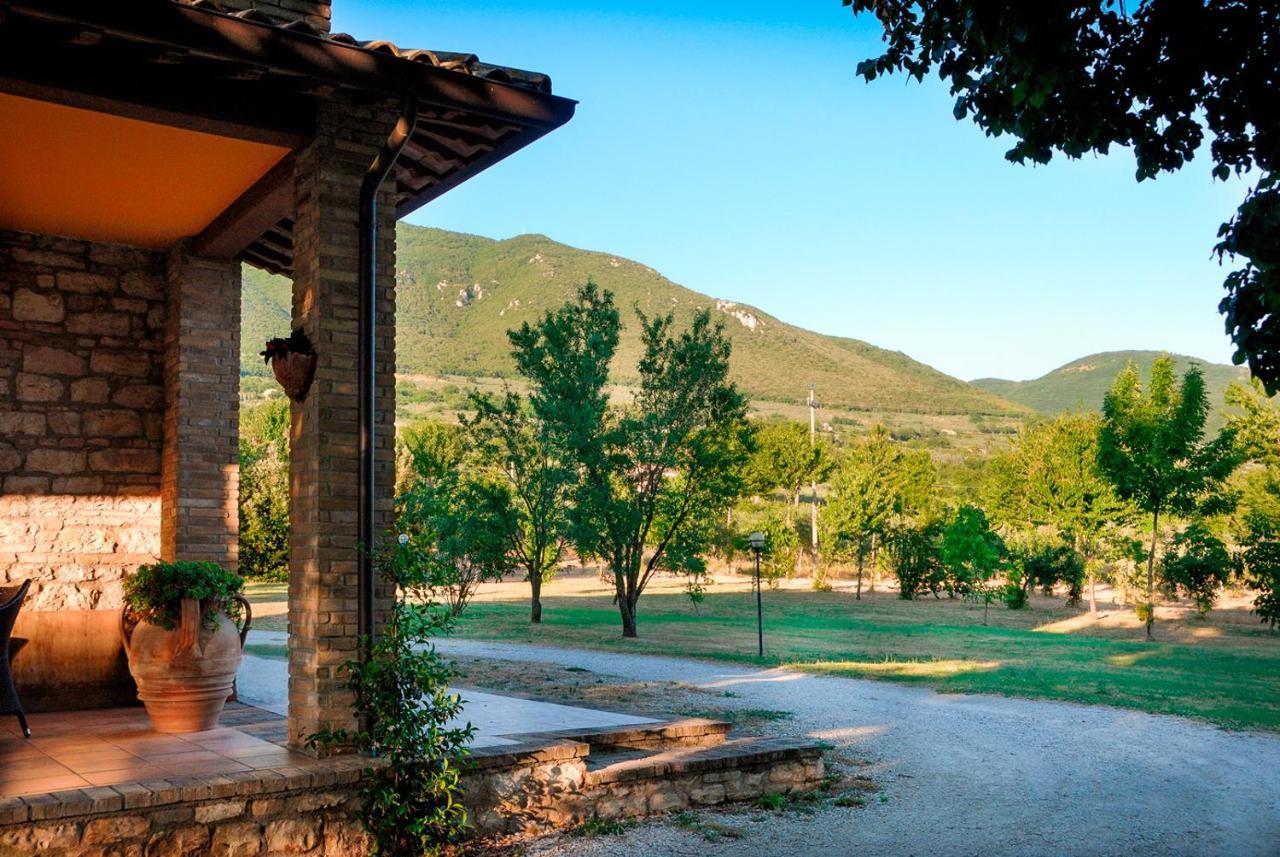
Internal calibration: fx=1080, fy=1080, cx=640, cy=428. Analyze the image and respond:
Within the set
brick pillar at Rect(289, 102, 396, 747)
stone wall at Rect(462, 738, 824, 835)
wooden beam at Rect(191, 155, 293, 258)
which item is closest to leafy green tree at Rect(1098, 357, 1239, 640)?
stone wall at Rect(462, 738, 824, 835)

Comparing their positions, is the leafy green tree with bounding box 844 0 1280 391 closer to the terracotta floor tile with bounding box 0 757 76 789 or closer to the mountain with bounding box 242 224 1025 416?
the terracotta floor tile with bounding box 0 757 76 789

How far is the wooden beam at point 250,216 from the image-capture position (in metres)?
6.32

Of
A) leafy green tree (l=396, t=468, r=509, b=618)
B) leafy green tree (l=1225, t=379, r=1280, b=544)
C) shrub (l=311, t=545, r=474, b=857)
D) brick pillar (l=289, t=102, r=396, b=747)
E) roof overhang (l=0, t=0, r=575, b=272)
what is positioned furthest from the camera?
leafy green tree (l=1225, t=379, r=1280, b=544)

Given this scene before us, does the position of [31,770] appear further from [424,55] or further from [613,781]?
[424,55]

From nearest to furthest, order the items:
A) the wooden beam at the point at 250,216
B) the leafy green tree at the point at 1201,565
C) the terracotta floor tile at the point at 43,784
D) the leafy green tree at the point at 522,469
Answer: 1. the terracotta floor tile at the point at 43,784
2. the wooden beam at the point at 250,216
3. the leafy green tree at the point at 522,469
4. the leafy green tree at the point at 1201,565

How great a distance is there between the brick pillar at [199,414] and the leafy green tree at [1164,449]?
58.7 feet

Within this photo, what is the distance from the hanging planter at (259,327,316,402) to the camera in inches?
216

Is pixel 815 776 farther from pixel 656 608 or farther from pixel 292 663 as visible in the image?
pixel 656 608

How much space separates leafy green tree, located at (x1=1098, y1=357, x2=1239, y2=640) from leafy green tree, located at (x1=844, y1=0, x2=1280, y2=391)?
1657cm

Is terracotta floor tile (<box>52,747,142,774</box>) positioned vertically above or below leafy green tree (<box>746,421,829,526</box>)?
below

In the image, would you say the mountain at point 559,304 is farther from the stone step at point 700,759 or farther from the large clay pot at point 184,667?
the large clay pot at point 184,667

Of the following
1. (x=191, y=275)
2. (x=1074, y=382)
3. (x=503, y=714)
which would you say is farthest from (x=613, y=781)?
(x=1074, y=382)

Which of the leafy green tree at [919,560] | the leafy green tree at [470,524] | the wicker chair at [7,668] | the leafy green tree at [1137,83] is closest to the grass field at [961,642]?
the leafy green tree at [919,560]

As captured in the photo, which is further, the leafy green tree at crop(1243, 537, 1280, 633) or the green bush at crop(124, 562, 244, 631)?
the leafy green tree at crop(1243, 537, 1280, 633)
